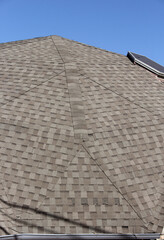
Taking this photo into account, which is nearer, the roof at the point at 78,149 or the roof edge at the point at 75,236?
the roof edge at the point at 75,236

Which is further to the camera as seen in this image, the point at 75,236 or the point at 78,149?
the point at 78,149

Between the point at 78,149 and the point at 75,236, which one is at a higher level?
the point at 78,149

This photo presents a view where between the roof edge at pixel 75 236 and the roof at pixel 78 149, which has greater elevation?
the roof at pixel 78 149

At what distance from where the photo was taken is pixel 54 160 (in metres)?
14.9

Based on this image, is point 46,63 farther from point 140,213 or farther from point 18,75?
point 140,213

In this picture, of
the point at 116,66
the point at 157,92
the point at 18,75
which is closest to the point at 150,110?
the point at 157,92

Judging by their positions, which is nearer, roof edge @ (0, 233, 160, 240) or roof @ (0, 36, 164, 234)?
roof edge @ (0, 233, 160, 240)

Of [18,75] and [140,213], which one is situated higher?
[18,75]

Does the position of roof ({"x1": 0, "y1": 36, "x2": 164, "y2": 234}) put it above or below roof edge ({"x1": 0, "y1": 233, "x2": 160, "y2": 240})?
above

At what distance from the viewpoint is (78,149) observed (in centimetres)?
1541

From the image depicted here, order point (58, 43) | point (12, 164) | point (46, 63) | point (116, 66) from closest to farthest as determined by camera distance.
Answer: point (12, 164)
point (46, 63)
point (116, 66)
point (58, 43)

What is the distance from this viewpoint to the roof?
13023 mm

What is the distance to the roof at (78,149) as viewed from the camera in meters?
13.0

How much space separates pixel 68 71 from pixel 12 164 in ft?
34.0
